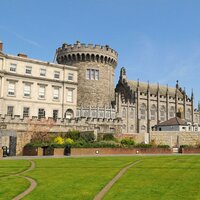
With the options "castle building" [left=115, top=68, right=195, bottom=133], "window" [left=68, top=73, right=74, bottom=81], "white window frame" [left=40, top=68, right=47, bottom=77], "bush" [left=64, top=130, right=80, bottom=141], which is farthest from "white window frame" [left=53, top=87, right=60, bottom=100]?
"castle building" [left=115, top=68, right=195, bottom=133]

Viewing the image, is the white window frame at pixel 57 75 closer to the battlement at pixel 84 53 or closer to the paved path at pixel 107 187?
the battlement at pixel 84 53

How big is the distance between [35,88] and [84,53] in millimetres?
14512

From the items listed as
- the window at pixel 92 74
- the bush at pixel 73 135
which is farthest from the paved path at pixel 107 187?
the window at pixel 92 74

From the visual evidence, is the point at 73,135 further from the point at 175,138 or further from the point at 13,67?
the point at 175,138

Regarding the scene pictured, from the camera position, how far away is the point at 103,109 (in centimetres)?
6544

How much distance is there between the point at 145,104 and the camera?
84375 mm

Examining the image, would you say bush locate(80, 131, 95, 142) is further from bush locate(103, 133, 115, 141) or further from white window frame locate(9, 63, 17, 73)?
white window frame locate(9, 63, 17, 73)

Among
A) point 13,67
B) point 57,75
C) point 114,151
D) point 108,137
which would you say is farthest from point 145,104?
point 114,151

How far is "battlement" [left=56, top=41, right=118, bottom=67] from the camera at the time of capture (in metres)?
67.2

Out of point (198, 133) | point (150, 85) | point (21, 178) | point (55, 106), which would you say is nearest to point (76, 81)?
point (55, 106)

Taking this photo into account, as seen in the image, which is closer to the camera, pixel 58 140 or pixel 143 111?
pixel 58 140

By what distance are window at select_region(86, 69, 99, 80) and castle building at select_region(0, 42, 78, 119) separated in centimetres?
507

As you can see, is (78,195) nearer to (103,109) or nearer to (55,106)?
(55,106)

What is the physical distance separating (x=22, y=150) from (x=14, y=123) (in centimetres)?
498
